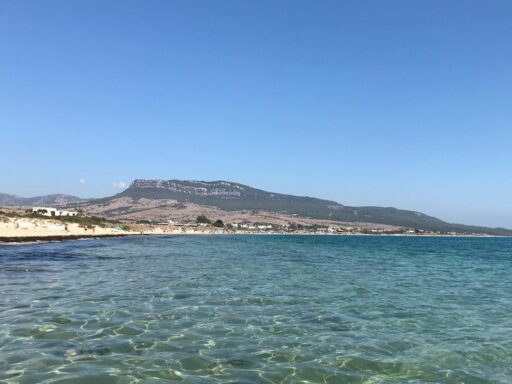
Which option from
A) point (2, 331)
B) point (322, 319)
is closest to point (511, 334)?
point (322, 319)

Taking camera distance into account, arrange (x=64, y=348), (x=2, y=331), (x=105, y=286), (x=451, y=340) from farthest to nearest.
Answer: (x=105, y=286) → (x=451, y=340) → (x=2, y=331) → (x=64, y=348)

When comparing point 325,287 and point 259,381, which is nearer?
point 259,381

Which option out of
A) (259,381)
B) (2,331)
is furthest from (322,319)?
(2,331)

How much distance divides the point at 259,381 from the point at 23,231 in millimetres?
74874

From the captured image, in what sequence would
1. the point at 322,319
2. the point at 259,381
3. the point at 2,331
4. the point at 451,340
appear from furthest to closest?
the point at 322,319, the point at 451,340, the point at 2,331, the point at 259,381

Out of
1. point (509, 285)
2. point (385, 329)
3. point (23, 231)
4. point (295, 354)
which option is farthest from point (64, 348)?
point (23, 231)

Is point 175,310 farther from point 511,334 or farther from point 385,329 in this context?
point 511,334

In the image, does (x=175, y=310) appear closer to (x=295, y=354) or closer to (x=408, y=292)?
(x=295, y=354)

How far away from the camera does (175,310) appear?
17.5 metres

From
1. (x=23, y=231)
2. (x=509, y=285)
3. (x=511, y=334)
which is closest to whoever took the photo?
(x=511, y=334)

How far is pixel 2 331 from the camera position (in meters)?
13.3

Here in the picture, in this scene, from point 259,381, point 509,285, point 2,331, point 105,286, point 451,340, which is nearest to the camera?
point 259,381

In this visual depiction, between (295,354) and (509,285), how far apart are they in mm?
24734

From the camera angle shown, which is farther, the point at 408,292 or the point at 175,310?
the point at 408,292
